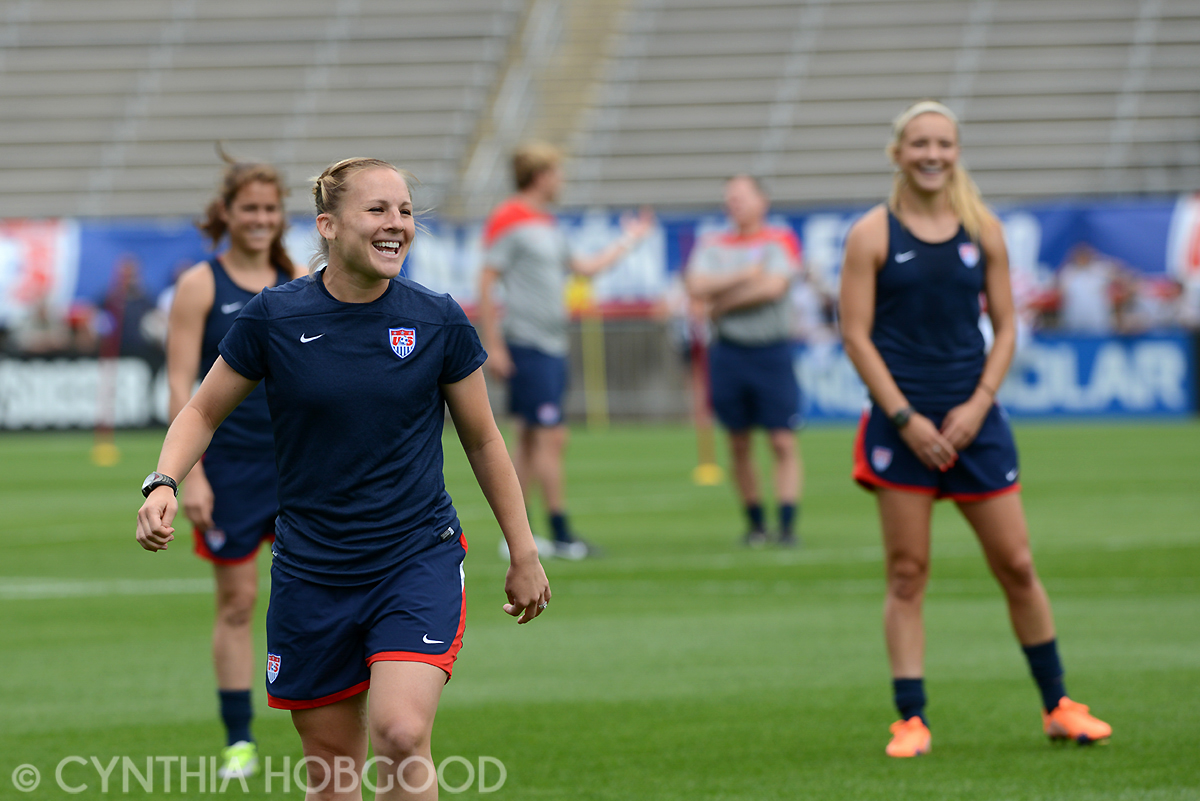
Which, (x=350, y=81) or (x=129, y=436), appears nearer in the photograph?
(x=129, y=436)

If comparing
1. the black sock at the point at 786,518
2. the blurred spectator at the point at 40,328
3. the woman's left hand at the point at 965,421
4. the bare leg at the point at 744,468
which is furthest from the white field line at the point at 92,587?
the blurred spectator at the point at 40,328

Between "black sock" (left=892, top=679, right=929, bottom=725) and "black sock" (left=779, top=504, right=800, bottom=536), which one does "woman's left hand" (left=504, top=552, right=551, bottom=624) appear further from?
"black sock" (left=779, top=504, right=800, bottom=536)

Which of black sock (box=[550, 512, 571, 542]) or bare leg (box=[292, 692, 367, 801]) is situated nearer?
bare leg (box=[292, 692, 367, 801])

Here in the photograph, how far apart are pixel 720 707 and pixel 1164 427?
17.3 meters

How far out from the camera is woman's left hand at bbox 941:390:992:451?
5879mm

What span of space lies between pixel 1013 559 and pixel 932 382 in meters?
0.67

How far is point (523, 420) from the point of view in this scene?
Answer: 1144 cm

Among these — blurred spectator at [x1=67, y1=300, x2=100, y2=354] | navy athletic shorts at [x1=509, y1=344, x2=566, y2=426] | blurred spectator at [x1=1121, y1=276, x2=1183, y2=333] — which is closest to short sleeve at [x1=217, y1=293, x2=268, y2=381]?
navy athletic shorts at [x1=509, y1=344, x2=566, y2=426]

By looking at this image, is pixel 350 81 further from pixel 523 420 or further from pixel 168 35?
pixel 523 420

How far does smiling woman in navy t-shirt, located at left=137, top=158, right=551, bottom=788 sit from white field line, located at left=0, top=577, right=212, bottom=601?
6229 mm

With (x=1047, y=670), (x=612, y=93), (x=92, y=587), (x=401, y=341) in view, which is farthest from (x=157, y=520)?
(x=612, y=93)

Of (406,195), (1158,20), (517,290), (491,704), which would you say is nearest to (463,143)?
(1158,20)

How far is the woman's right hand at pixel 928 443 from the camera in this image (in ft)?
19.2

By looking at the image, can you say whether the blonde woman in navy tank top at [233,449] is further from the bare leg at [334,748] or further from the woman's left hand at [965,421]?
the woman's left hand at [965,421]
